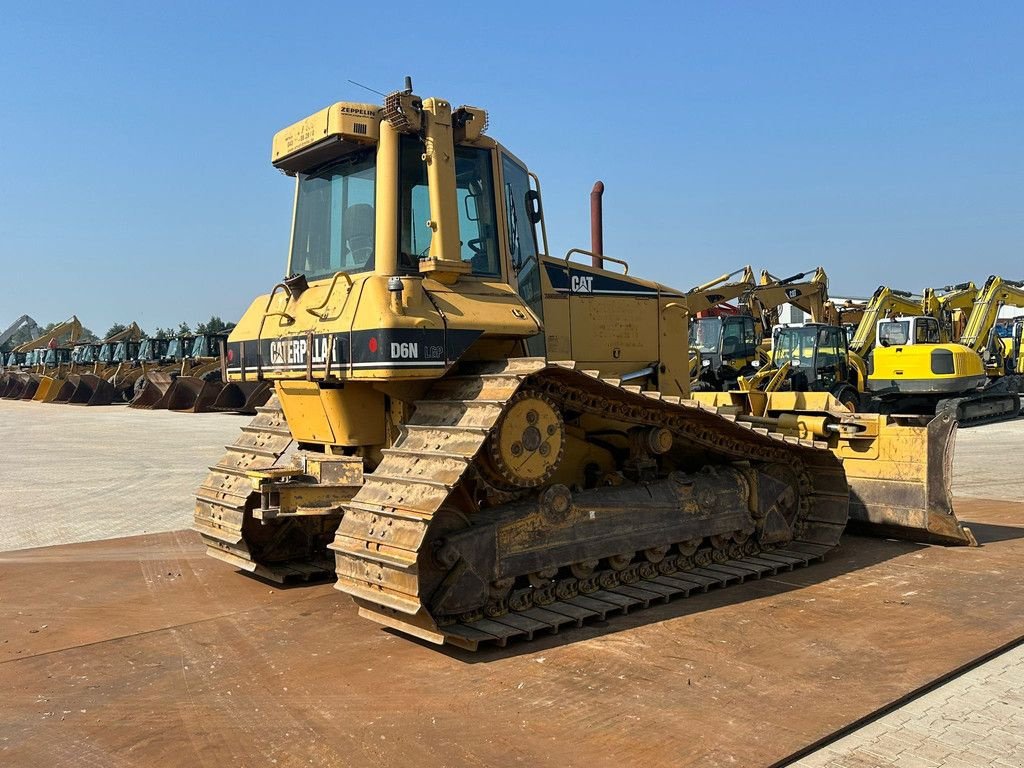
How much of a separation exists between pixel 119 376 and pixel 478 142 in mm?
35752

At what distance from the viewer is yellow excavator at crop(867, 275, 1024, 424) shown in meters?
20.8

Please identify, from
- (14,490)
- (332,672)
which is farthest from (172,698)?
(14,490)

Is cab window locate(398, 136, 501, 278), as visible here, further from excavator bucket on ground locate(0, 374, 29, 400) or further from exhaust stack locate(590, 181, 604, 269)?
excavator bucket on ground locate(0, 374, 29, 400)

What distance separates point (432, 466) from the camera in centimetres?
554

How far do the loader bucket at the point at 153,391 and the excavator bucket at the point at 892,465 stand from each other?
28067 mm

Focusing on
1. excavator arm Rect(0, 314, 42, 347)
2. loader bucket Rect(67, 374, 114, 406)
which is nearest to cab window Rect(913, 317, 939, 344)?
loader bucket Rect(67, 374, 114, 406)

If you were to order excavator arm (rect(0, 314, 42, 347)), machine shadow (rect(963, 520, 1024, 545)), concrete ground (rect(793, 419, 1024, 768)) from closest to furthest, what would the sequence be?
concrete ground (rect(793, 419, 1024, 768)) → machine shadow (rect(963, 520, 1024, 545)) → excavator arm (rect(0, 314, 42, 347))

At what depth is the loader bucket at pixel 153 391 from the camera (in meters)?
32.6

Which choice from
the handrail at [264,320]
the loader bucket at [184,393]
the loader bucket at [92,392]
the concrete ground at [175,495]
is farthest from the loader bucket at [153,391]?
the handrail at [264,320]

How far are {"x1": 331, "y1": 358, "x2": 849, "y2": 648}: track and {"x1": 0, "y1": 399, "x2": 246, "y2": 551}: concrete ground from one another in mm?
5201

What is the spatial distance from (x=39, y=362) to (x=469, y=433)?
4868 cm

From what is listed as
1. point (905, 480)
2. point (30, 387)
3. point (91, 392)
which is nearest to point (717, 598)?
point (905, 480)

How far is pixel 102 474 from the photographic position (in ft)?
47.1

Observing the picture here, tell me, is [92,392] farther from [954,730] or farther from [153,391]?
[954,730]
